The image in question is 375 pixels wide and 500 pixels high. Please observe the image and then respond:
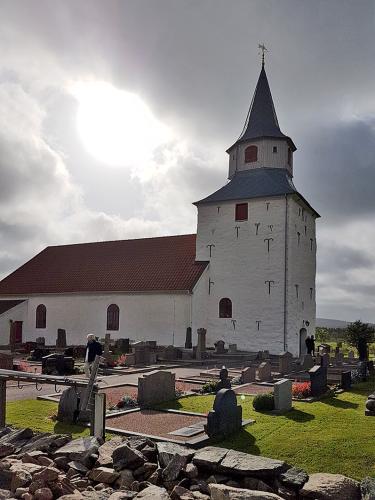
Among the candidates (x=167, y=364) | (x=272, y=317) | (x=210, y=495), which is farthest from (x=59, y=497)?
(x=272, y=317)

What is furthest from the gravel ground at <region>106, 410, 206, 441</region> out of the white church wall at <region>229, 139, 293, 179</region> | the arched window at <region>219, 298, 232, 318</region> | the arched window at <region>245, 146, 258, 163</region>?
Result: the arched window at <region>245, 146, 258, 163</region>

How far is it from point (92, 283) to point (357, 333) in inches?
676

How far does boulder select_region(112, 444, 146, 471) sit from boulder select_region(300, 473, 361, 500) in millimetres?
2455

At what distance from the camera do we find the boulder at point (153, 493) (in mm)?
6312

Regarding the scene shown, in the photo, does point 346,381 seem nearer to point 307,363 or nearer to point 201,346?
point 307,363

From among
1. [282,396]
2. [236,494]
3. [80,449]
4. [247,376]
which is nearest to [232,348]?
[247,376]

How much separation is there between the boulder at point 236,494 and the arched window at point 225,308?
22.8 metres

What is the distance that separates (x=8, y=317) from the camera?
3384 cm

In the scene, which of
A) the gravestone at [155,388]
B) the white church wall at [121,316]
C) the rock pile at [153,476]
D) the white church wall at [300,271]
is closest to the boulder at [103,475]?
the rock pile at [153,476]

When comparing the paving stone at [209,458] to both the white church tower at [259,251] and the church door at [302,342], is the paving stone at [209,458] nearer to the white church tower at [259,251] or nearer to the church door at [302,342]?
the white church tower at [259,251]

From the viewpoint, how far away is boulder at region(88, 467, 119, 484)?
710cm

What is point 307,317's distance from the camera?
3077 centimetres

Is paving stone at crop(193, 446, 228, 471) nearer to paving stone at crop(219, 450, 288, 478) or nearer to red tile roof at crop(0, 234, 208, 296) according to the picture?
paving stone at crop(219, 450, 288, 478)

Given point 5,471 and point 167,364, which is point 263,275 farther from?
point 5,471
